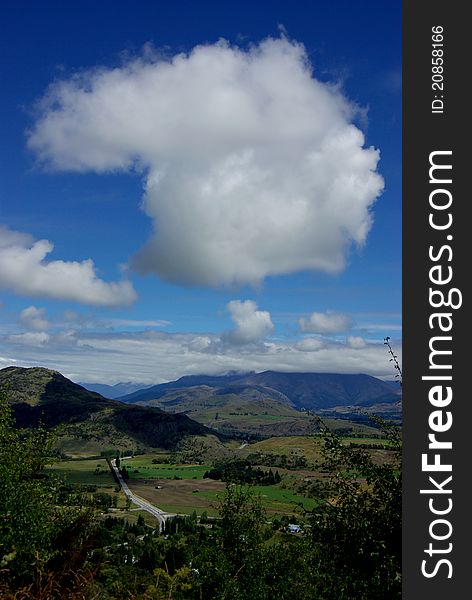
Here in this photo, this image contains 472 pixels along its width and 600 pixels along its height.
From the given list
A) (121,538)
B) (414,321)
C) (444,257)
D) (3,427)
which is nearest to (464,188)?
(444,257)

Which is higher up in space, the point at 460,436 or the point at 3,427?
the point at 460,436

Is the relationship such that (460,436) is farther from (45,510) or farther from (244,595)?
(45,510)

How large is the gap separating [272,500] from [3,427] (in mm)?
140543

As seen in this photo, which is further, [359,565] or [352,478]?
[352,478]

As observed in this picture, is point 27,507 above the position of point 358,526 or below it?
below

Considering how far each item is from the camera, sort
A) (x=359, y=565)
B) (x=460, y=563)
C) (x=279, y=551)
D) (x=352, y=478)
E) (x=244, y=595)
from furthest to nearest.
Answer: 1. (x=279, y=551)
2. (x=244, y=595)
3. (x=352, y=478)
4. (x=359, y=565)
5. (x=460, y=563)

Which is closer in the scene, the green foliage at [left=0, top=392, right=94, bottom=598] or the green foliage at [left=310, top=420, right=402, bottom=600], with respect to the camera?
the green foliage at [left=310, top=420, right=402, bottom=600]

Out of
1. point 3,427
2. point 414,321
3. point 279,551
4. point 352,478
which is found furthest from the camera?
point 279,551

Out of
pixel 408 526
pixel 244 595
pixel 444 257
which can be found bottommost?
pixel 244 595

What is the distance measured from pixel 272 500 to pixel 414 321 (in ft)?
508

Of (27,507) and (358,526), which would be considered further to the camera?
(27,507)

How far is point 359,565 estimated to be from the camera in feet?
48.3

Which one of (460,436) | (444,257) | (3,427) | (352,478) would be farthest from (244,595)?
(444,257)

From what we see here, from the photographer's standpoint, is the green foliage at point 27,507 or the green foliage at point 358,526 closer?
the green foliage at point 358,526
